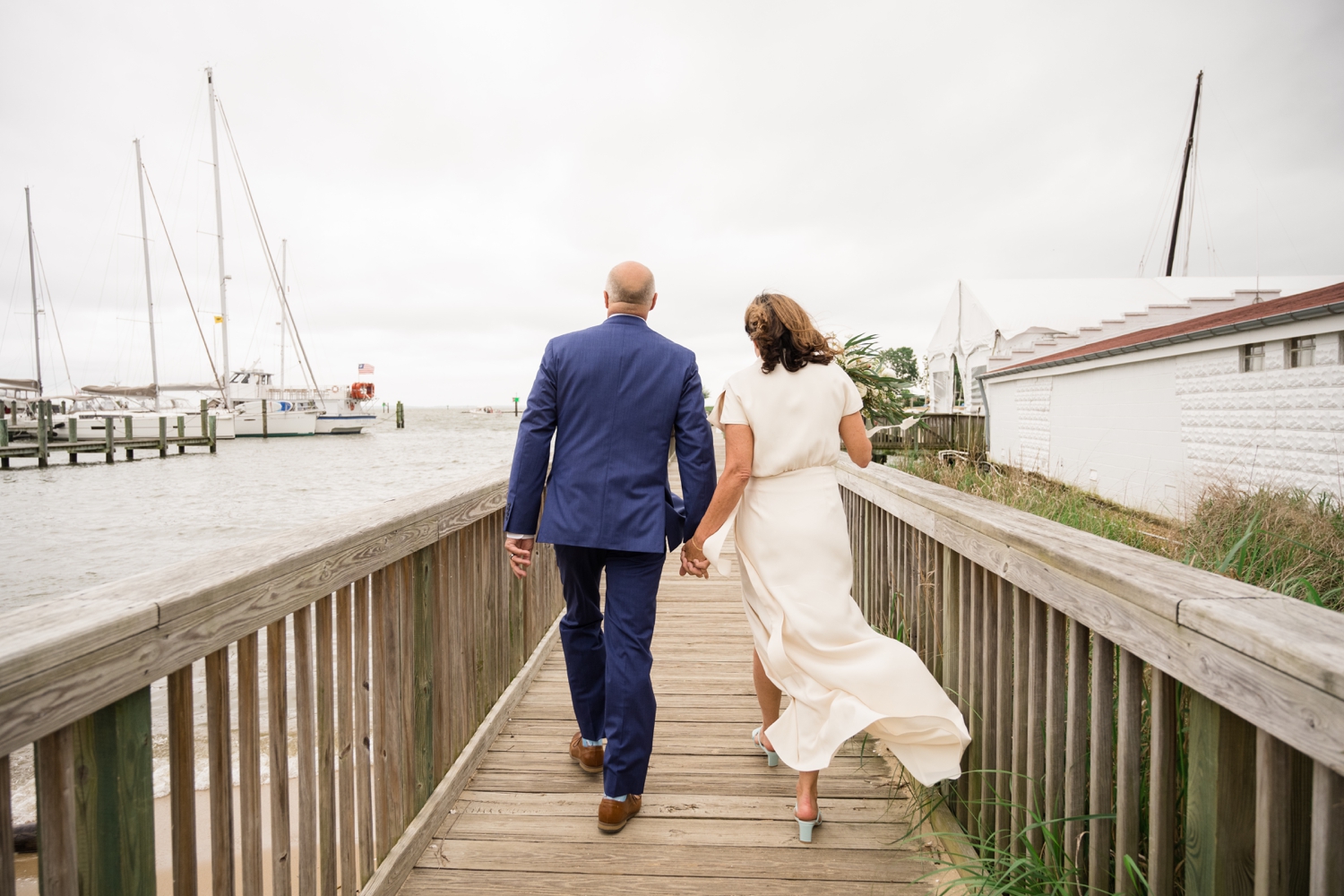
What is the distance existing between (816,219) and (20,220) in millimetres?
47070

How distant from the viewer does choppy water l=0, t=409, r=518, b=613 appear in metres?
11.9

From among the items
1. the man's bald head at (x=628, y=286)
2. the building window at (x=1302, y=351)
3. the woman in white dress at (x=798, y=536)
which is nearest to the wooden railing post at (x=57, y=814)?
the woman in white dress at (x=798, y=536)

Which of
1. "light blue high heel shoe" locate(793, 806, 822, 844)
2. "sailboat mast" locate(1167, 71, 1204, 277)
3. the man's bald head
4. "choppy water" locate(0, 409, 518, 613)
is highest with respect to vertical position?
"sailboat mast" locate(1167, 71, 1204, 277)

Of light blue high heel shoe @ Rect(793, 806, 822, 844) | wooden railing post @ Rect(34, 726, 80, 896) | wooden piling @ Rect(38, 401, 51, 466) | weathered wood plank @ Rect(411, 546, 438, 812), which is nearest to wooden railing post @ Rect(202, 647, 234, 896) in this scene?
wooden railing post @ Rect(34, 726, 80, 896)

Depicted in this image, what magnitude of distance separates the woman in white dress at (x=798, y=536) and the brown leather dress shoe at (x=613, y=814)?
527 mm

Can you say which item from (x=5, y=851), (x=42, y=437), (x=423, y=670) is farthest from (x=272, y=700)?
(x=42, y=437)

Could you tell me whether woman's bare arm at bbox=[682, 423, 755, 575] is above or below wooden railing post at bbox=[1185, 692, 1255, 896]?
above

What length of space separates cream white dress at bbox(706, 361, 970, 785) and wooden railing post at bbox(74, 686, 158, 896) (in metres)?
1.56

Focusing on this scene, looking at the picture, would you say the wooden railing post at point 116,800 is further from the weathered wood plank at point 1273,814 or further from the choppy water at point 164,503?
the choppy water at point 164,503

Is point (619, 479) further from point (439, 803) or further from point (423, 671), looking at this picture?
point (439, 803)

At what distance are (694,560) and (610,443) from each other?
1.67 feet

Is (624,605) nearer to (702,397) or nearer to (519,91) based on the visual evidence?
(702,397)

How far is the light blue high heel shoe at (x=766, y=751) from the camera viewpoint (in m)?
2.61

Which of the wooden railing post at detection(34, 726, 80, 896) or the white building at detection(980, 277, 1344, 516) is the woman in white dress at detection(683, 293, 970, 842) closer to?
the wooden railing post at detection(34, 726, 80, 896)
